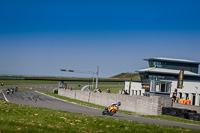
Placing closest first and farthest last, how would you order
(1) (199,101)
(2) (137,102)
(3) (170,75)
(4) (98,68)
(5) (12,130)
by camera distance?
(5) (12,130)
(2) (137,102)
(1) (199,101)
(4) (98,68)
(3) (170,75)

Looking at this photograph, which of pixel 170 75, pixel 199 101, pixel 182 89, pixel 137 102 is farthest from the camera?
pixel 170 75

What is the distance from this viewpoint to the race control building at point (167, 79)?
6192 centimetres

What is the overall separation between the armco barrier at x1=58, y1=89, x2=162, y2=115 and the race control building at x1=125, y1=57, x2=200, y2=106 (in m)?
6.13

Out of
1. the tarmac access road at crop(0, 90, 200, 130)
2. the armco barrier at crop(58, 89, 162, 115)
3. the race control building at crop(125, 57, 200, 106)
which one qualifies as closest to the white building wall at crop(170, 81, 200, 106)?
the race control building at crop(125, 57, 200, 106)

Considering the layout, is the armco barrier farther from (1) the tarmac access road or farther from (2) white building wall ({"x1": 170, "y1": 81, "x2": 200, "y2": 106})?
(2) white building wall ({"x1": 170, "y1": 81, "x2": 200, "y2": 106})

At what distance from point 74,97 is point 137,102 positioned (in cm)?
3495

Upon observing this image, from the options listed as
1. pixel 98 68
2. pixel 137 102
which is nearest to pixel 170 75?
pixel 98 68

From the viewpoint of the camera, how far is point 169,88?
6425 cm

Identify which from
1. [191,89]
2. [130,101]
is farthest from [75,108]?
[191,89]

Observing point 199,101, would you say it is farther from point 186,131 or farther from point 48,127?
point 48,127

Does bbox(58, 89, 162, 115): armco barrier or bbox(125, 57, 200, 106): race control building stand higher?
bbox(125, 57, 200, 106): race control building

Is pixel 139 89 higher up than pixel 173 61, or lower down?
lower down

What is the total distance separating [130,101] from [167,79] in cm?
3025

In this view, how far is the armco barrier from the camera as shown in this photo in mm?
34594
